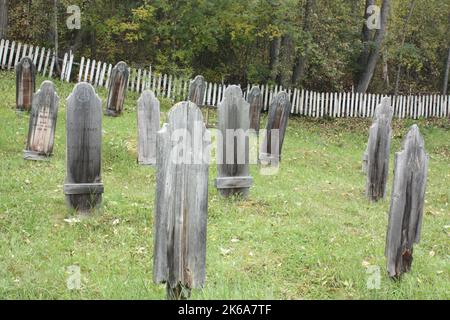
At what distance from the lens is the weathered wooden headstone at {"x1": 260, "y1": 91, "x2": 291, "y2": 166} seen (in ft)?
36.6

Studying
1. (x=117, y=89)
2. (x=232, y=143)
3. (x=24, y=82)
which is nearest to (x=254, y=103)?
(x=117, y=89)

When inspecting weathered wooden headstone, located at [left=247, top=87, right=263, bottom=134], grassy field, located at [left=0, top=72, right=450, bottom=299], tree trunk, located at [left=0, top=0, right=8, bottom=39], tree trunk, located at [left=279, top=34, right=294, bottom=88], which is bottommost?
grassy field, located at [left=0, top=72, right=450, bottom=299]

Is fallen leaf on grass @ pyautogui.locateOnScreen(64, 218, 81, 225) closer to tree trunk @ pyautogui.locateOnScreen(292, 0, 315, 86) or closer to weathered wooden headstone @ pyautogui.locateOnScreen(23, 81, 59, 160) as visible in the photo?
weathered wooden headstone @ pyautogui.locateOnScreen(23, 81, 59, 160)

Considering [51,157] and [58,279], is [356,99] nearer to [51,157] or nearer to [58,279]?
[51,157]

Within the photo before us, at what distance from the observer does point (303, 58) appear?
22.1m

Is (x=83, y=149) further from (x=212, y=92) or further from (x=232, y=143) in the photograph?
(x=212, y=92)

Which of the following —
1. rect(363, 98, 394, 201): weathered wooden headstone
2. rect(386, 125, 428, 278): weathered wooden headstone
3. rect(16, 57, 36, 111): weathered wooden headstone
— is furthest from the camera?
rect(16, 57, 36, 111): weathered wooden headstone

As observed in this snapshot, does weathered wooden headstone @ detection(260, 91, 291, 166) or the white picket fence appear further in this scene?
the white picket fence

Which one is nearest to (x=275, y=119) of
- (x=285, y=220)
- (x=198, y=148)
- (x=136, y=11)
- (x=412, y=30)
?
(x=285, y=220)

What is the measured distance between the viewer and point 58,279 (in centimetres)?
483

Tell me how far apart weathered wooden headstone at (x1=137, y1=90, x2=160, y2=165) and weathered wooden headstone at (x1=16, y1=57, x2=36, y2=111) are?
4.24 meters

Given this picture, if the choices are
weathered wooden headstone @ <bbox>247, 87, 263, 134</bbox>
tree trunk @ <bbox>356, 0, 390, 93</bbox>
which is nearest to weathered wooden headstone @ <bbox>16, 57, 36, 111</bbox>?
weathered wooden headstone @ <bbox>247, 87, 263, 134</bbox>

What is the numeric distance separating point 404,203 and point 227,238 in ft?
7.30
